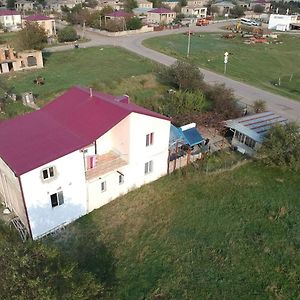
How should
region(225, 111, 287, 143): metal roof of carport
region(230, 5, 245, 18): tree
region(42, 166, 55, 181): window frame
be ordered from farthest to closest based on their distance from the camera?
region(230, 5, 245, 18): tree
region(225, 111, 287, 143): metal roof of carport
region(42, 166, 55, 181): window frame

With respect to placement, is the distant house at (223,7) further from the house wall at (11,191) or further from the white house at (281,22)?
the house wall at (11,191)

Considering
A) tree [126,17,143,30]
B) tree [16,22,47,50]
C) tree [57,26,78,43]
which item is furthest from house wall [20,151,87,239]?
tree [126,17,143,30]

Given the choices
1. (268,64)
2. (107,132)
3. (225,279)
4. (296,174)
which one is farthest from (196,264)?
(268,64)

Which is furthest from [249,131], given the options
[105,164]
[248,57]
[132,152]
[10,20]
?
[10,20]

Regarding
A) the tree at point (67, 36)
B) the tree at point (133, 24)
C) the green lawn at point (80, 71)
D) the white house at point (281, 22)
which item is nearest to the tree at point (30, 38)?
the green lawn at point (80, 71)

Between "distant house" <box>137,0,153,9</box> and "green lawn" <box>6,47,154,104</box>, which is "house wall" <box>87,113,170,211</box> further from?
"distant house" <box>137,0,153,9</box>

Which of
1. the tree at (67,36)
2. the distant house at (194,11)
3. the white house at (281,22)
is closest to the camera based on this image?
the tree at (67,36)
